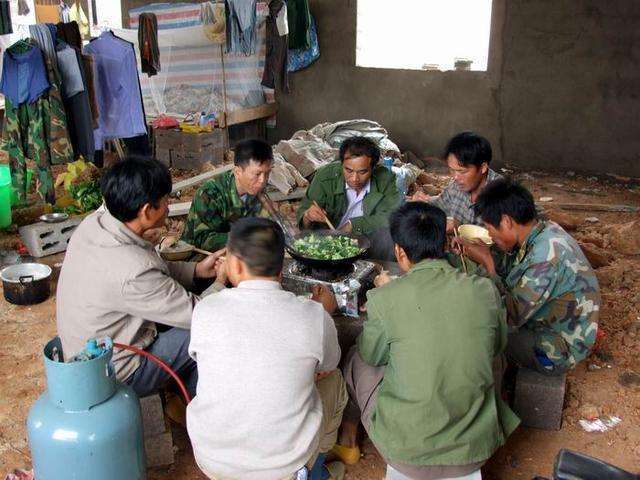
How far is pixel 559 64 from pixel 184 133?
5.44 meters

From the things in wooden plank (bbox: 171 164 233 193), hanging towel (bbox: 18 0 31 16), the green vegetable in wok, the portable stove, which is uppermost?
hanging towel (bbox: 18 0 31 16)

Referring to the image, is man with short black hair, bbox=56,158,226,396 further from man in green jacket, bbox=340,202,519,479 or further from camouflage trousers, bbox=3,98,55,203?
camouflage trousers, bbox=3,98,55,203

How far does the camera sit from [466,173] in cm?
433

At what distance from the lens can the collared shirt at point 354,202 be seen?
4801mm

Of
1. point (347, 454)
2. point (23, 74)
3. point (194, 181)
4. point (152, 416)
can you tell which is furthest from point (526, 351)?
point (194, 181)

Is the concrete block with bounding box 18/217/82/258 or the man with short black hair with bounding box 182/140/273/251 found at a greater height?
the man with short black hair with bounding box 182/140/273/251

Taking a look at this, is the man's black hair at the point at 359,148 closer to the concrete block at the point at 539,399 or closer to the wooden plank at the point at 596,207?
the concrete block at the point at 539,399

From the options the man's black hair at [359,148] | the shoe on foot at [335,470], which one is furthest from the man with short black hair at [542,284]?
the man's black hair at [359,148]

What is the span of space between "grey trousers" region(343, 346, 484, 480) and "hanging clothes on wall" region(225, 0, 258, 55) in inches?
255

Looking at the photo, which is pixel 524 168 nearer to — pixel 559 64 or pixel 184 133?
pixel 559 64

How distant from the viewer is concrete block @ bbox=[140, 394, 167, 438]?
307cm

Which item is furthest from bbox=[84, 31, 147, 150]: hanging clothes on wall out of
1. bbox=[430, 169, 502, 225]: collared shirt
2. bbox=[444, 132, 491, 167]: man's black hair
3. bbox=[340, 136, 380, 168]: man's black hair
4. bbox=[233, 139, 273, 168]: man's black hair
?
bbox=[444, 132, 491, 167]: man's black hair

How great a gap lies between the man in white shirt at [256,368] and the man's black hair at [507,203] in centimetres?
127

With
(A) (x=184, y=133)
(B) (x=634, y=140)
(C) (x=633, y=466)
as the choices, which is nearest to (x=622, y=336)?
(C) (x=633, y=466)
